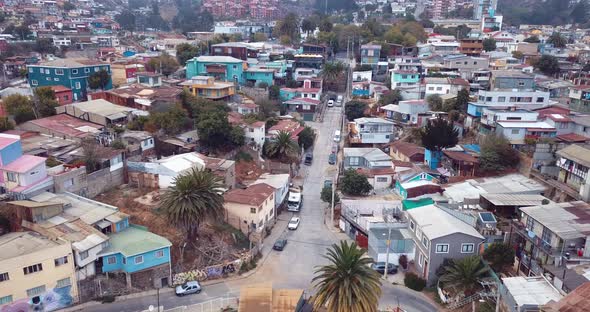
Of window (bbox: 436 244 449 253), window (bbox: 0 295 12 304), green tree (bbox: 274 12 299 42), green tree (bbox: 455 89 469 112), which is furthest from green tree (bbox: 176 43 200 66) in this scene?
window (bbox: 436 244 449 253)

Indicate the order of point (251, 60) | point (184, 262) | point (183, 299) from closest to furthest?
1. point (183, 299)
2. point (184, 262)
3. point (251, 60)

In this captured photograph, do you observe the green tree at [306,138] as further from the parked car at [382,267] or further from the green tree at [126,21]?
the green tree at [126,21]

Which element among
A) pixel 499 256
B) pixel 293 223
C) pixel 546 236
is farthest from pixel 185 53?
pixel 546 236

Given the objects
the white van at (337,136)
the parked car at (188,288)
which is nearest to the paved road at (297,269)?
the parked car at (188,288)

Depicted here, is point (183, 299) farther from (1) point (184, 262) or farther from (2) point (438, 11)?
(2) point (438, 11)

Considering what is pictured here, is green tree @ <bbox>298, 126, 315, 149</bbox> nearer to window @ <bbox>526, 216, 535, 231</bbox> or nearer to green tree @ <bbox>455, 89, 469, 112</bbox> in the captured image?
green tree @ <bbox>455, 89, 469, 112</bbox>

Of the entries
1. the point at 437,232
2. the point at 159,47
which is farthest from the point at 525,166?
the point at 159,47

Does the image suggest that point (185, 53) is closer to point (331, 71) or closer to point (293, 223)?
point (331, 71)
